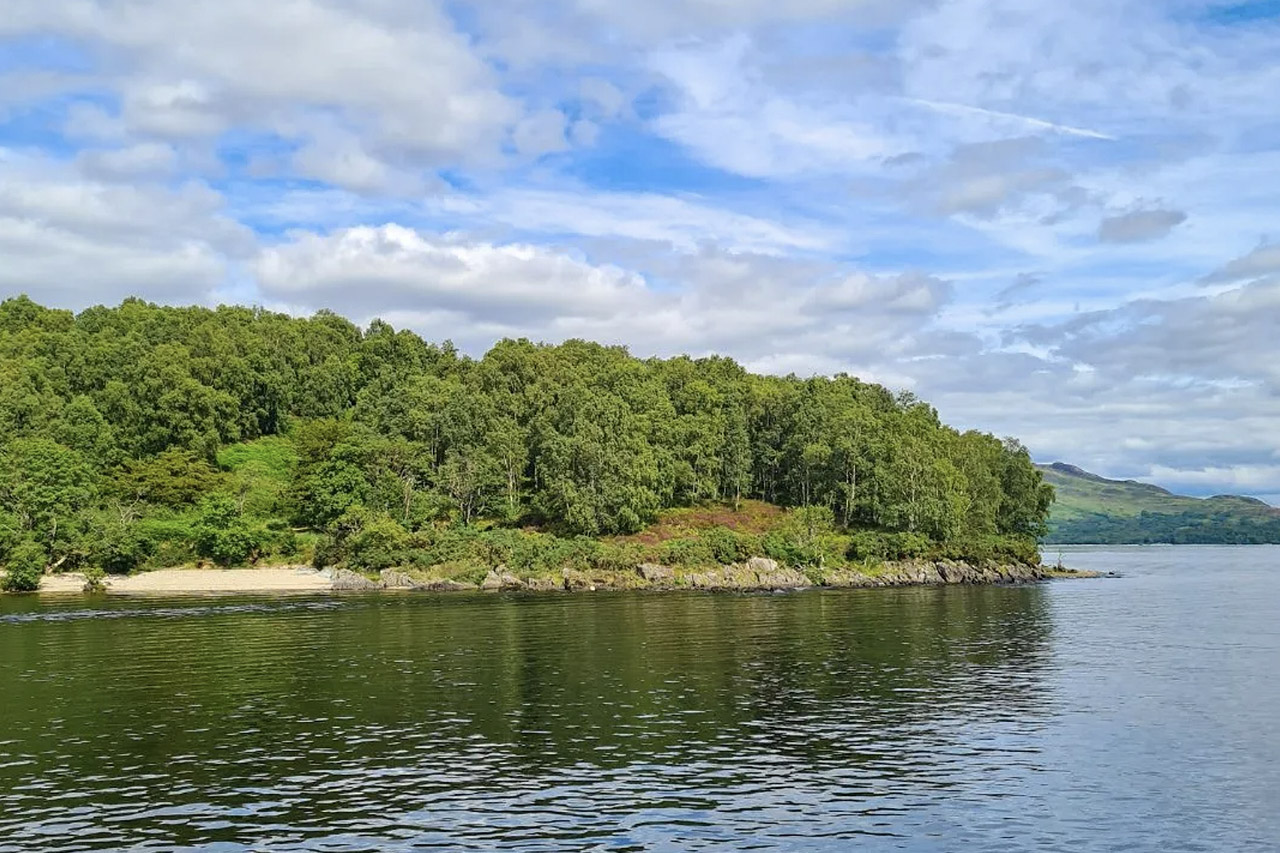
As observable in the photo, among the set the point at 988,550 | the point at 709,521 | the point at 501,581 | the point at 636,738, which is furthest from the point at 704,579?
the point at 636,738

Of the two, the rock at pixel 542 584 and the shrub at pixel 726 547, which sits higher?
the shrub at pixel 726 547

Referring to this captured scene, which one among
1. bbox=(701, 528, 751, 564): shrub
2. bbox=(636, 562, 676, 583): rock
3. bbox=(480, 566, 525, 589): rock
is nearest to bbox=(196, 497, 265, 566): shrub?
bbox=(480, 566, 525, 589): rock

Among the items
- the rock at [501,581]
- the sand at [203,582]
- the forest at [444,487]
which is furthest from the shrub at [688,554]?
the sand at [203,582]

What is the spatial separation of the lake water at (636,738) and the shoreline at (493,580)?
48.7 meters

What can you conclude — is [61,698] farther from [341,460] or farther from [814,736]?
[341,460]

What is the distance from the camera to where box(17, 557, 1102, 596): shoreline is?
13425 centimetres

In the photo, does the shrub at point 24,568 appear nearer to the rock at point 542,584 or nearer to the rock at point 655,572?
the rock at point 542,584

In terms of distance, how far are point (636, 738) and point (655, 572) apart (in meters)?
104

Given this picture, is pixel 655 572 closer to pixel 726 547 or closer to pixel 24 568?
pixel 726 547

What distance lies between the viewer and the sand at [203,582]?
133 meters

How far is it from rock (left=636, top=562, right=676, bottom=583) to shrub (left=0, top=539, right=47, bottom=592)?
78.0m

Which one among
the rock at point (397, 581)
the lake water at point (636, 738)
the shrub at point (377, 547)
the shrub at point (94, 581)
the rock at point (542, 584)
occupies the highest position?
the shrub at point (377, 547)

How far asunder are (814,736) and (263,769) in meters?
22.3

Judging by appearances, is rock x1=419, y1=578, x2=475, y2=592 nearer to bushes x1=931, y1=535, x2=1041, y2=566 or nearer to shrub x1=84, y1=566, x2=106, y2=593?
shrub x1=84, y1=566, x2=106, y2=593
